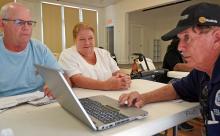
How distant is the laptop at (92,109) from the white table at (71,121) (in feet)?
0.06

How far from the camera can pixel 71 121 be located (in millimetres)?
709

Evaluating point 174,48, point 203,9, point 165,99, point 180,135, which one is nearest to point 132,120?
point 165,99

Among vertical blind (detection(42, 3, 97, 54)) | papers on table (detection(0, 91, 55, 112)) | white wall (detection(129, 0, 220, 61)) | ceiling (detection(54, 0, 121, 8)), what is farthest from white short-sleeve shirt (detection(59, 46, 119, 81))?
white wall (detection(129, 0, 220, 61))

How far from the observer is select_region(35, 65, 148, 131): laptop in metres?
0.62

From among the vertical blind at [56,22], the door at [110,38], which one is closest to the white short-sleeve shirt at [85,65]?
the vertical blind at [56,22]

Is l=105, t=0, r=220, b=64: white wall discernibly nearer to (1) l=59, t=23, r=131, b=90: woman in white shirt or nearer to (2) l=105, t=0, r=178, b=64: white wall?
(2) l=105, t=0, r=178, b=64: white wall

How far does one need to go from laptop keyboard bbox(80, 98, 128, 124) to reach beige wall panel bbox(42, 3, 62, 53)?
7800mm

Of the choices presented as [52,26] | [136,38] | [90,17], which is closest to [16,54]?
[52,26]

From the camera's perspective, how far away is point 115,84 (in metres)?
1.22

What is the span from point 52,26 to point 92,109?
26.5 feet

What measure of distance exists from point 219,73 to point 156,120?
0.26 m

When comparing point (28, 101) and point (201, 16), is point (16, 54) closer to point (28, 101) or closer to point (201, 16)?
point (28, 101)

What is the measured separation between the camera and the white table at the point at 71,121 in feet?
2.06

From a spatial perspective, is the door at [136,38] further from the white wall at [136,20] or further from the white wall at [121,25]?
the white wall at [121,25]
